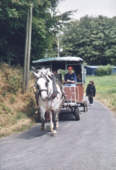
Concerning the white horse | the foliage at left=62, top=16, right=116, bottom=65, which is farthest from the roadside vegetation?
the foliage at left=62, top=16, right=116, bottom=65

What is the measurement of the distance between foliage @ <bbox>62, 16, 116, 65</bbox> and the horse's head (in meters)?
54.2

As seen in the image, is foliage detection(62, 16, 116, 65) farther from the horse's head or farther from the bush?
the horse's head

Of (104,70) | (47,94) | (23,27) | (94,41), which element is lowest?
(47,94)

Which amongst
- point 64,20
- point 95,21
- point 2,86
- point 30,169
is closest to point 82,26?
point 95,21

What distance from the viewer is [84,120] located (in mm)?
13234

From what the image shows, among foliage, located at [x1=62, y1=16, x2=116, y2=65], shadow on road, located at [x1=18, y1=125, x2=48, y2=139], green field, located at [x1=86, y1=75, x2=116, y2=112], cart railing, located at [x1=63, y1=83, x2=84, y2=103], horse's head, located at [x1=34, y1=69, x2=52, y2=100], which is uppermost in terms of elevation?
foliage, located at [x1=62, y1=16, x2=116, y2=65]

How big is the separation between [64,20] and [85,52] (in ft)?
162

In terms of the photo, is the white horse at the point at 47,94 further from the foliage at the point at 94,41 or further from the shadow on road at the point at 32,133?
the foliage at the point at 94,41

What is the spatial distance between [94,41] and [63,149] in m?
63.3

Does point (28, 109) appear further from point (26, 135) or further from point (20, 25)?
point (20, 25)

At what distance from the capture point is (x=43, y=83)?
31.1ft

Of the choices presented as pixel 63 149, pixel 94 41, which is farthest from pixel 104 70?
pixel 63 149

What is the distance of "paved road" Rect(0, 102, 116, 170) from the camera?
20.7 feet

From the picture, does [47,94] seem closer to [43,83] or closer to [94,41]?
[43,83]
